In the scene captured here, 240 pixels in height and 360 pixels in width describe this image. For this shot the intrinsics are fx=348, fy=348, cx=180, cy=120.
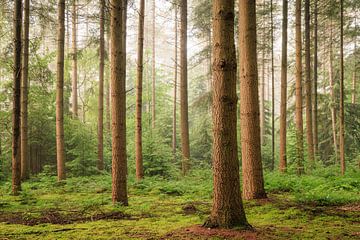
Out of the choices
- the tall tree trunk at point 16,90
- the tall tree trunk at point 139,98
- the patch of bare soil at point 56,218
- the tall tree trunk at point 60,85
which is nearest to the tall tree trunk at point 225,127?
the patch of bare soil at point 56,218

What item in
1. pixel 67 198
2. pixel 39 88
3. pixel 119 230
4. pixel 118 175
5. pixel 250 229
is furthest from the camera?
pixel 39 88

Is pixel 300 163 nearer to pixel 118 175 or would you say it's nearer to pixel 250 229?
pixel 118 175

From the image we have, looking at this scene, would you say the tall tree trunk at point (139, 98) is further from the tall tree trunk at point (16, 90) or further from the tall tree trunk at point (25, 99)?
the tall tree trunk at point (25, 99)

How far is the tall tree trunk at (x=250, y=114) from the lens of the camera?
8.19 m

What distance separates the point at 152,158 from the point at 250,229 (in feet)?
40.9

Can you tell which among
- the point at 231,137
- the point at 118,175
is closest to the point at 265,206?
the point at 231,137

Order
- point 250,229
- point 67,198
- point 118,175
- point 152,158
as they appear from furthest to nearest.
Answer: point 152,158
point 67,198
point 118,175
point 250,229

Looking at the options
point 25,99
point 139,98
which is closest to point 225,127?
point 139,98

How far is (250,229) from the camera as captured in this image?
521cm

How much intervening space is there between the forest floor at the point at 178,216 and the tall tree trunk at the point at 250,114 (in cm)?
53

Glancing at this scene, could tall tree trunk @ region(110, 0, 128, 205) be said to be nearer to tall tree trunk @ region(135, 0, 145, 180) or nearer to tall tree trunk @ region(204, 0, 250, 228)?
tall tree trunk @ region(204, 0, 250, 228)

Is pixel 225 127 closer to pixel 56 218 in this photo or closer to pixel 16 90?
pixel 56 218

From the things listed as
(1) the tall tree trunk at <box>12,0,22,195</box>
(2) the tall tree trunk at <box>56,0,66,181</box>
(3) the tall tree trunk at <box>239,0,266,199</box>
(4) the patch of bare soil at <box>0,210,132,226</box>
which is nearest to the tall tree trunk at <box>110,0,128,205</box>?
(4) the patch of bare soil at <box>0,210,132,226</box>

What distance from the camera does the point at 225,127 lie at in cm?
525
